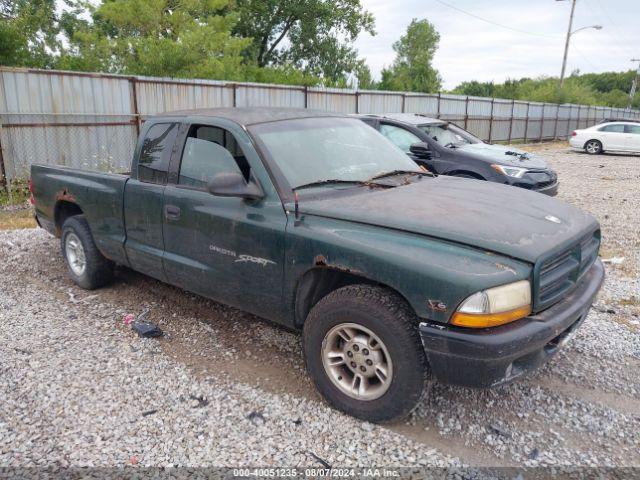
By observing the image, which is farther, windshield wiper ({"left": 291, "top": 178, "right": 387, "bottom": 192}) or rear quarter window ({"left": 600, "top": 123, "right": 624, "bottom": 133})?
rear quarter window ({"left": 600, "top": 123, "right": 624, "bottom": 133})

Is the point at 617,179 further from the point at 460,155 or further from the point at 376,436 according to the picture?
the point at 376,436

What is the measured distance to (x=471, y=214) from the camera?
10.2 feet

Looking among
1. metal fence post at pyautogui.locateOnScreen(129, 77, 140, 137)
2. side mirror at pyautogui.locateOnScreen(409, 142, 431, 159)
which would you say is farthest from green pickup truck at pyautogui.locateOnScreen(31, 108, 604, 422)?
metal fence post at pyautogui.locateOnScreen(129, 77, 140, 137)

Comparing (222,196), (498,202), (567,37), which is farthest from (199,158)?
(567,37)

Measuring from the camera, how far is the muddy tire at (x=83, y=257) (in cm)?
505

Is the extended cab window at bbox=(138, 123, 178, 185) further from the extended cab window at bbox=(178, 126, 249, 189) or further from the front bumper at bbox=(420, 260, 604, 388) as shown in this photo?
the front bumper at bbox=(420, 260, 604, 388)

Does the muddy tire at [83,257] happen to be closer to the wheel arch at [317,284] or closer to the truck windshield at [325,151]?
the truck windshield at [325,151]

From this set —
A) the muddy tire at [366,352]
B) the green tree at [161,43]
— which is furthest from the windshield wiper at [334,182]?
the green tree at [161,43]

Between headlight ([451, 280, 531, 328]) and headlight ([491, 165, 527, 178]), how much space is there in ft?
19.2

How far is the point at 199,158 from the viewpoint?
13.1 ft

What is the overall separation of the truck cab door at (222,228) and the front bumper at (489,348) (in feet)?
3.79

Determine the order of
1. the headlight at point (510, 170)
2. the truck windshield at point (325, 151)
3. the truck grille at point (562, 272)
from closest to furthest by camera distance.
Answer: the truck grille at point (562, 272), the truck windshield at point (325, 151), the headlight at point (510, 170)

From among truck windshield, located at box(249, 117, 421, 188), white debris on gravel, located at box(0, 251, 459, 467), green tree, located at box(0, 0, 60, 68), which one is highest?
green tree, located at box(0, 0, 60, 68)

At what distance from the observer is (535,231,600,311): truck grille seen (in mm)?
2789
